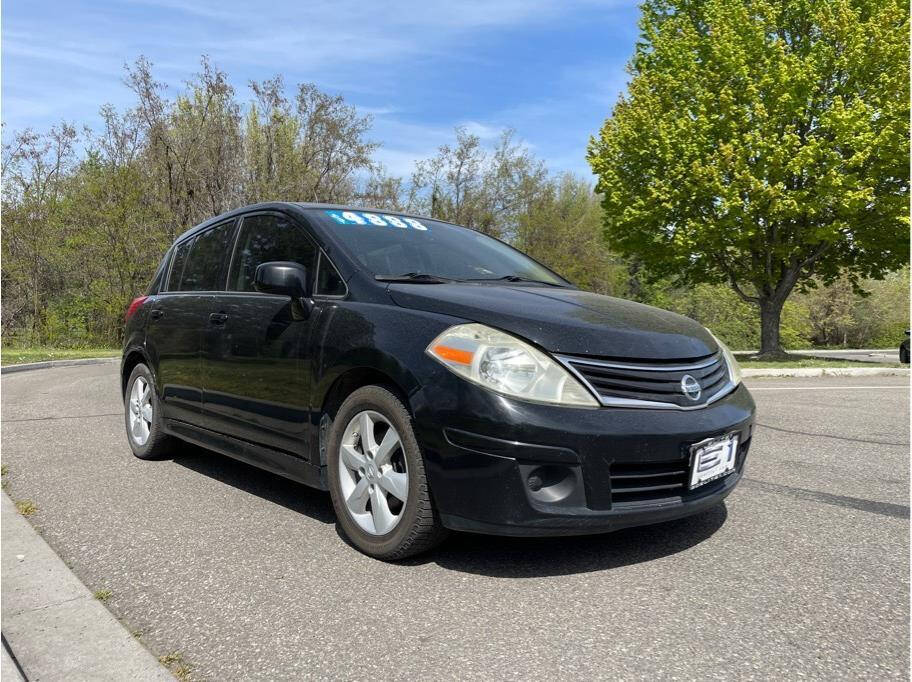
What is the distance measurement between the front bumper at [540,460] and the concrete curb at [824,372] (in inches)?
443

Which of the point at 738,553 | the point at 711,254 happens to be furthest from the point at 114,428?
the point at 711,254

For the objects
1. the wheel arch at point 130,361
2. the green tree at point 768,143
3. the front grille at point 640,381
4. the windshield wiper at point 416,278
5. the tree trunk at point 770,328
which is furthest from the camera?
the tree trunk at point 770,328

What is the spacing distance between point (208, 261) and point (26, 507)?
1804 millimetres

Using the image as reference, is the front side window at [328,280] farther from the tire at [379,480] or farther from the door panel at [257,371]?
the tire at [379,480]

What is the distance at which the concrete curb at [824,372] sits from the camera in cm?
1354

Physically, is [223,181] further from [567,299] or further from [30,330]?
[567,299]

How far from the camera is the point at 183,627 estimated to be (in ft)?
8.15

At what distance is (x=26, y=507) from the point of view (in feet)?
12.9

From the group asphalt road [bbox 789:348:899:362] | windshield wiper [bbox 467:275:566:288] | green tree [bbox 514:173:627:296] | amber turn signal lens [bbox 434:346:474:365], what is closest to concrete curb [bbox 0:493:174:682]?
amber turn signal lens [bbox 434:346:474:365]

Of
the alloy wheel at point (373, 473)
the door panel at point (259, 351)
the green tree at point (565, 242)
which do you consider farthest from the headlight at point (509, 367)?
the green tree at point (565, 242)

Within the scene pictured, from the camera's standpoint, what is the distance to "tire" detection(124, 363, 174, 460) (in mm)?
5031

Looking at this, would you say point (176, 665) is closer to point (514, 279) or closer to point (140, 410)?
point (514, 279)

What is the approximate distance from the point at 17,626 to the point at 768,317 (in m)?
21.6

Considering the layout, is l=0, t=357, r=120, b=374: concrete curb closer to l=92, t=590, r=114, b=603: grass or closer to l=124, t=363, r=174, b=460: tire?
Result: l=124, t=363, r=174, b=460: tire
